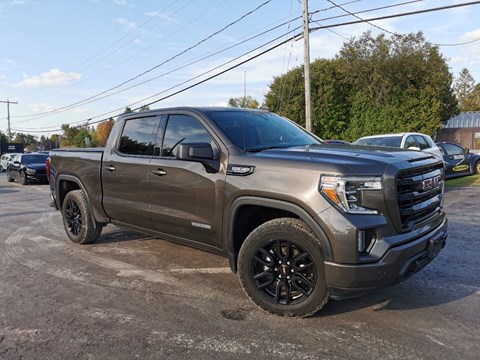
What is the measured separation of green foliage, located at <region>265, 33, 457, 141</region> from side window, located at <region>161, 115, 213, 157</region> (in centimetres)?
3212

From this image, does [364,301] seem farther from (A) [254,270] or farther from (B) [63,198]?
(B) [63,198]

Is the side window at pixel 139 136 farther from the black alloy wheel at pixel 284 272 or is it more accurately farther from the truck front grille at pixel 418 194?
the truck front grille at pixel 418 194

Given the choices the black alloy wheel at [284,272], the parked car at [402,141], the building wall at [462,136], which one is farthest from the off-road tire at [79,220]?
the building wall at [462,136]

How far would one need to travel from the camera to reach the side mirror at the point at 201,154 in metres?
3.80

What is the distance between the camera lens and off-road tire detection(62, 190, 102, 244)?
5988 mm

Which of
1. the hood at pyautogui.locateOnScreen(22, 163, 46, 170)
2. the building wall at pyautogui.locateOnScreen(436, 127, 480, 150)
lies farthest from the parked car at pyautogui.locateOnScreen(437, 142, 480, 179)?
the building wall at pyautogui.locateOnScreen(436, 127, 480, 150)

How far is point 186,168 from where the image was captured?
4262mm

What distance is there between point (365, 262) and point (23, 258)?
15.4 feet

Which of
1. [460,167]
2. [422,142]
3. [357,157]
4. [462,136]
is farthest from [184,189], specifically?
[462,136]

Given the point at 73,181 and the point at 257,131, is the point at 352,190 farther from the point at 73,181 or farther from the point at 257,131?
the point at 73,181

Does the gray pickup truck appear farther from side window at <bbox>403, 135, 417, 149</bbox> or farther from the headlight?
side window at <bbox>403, 135, 417, 149</bbox>

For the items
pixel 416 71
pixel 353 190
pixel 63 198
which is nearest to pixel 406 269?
pixel 353 190

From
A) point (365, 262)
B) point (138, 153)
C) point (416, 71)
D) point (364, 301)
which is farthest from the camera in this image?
point (416, 71)

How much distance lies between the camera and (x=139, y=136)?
515 cm
